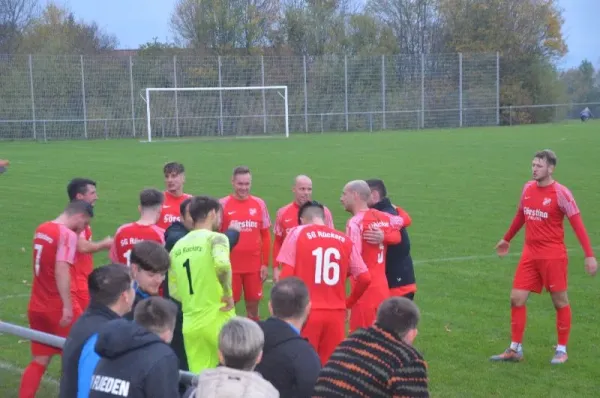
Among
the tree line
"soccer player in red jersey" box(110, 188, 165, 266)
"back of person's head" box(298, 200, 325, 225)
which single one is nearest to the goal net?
the tree line

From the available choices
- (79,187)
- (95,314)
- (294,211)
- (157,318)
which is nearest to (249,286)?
(294,211)

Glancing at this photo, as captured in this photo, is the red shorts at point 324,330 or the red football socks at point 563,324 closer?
the red shorts at point 324,330

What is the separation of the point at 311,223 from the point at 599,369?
3.52 m

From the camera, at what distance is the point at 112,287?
4.92 metres

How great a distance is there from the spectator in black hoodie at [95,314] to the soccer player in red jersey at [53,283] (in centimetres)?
224

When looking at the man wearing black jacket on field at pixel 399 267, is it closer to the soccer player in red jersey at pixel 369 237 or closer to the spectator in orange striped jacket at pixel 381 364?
the soccer player in red jersey at pixel 369 237

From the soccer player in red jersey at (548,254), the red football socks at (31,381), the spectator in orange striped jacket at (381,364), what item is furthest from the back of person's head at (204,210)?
the soccer player in red jersey at (548,254)

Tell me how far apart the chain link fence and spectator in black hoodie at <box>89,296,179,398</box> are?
43.8 metres

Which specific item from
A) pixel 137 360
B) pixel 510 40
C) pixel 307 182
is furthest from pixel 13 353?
pixel 510 40

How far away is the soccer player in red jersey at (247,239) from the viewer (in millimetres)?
10133

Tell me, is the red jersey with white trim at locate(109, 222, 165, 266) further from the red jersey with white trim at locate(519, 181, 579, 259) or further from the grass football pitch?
the red jersey with white trim at locate(519, 181, 579, 259)

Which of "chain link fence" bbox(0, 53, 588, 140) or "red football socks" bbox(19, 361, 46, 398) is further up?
"chain link fence" bbox(0, 53, 588, 140)

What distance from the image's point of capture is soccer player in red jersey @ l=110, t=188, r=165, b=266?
25.0 ft

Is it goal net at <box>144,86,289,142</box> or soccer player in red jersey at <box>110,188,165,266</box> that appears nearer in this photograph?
soccer player in red jersey at <box>110,188,165,266</box>
